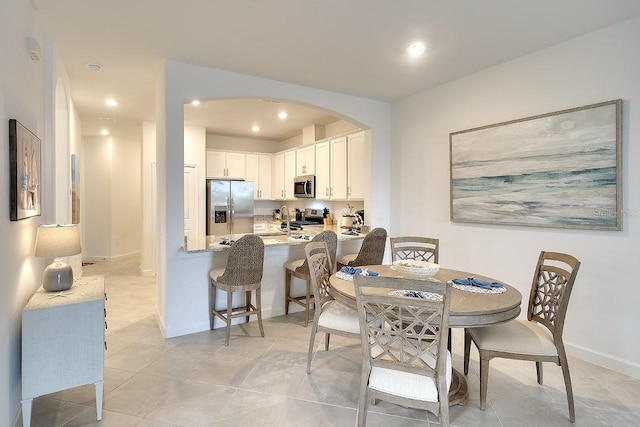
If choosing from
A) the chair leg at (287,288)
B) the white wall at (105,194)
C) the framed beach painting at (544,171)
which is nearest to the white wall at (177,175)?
the chair leg at (287,288)

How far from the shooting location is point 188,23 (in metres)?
2.60

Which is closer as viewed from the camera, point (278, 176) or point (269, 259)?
point (269, 259)

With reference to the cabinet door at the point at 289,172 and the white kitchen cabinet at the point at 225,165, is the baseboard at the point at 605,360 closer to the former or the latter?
the cabinet door at the point at 289,172

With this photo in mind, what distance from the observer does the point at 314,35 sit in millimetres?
2779

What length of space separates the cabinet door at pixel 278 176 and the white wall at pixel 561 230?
10.7ft

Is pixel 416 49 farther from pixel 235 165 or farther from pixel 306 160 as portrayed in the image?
pixel 235 165

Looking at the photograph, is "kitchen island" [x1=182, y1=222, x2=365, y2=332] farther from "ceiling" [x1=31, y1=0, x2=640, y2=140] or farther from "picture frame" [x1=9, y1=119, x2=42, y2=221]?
"ceiling" [x1=31, y1=0, x2=640, y2=140]

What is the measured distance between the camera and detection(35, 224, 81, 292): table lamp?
2.12 metres

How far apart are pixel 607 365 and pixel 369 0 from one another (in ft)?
11.0

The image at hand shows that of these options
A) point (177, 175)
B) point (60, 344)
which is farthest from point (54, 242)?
point (177, 175)

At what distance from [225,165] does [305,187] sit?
1.81 metres

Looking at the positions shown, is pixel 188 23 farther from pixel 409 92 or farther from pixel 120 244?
pixel 120 244

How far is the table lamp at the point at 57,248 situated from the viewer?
2119 mm

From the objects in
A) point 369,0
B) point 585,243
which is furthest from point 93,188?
point 585,243
